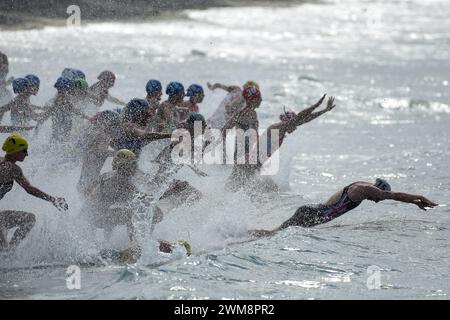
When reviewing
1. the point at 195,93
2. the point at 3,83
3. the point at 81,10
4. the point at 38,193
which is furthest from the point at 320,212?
the point at 81,10

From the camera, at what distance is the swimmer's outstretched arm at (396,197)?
34.4ft

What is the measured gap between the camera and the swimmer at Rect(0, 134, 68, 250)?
929 cm

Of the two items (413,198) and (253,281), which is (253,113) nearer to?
(413,198)

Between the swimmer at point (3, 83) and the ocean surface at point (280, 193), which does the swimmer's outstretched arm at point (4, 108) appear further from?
the swimmer at point (3, 83)

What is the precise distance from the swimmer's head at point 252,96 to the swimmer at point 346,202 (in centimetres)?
236

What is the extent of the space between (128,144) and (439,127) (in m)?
12.7

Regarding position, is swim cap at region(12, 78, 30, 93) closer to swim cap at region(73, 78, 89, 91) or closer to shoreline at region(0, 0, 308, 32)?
swim cap at region(73, 78, 89, 91)

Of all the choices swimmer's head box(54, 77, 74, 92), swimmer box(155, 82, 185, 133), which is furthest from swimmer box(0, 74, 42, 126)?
swimmer box(155, 82, 185, 133)

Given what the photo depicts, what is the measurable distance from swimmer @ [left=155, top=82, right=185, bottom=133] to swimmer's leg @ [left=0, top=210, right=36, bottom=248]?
323 cm

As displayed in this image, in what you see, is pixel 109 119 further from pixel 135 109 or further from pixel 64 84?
pixel 64 84

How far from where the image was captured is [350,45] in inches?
1735

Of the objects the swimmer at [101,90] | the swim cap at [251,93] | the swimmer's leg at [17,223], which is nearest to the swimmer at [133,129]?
the swimmer's leg at [17,223]

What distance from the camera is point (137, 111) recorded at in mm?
10953
